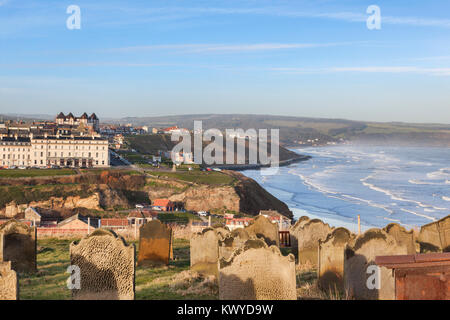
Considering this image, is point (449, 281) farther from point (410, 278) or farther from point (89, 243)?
point (89, 243)

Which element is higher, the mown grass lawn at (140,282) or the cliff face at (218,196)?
the mown grass lawn at (140,282)

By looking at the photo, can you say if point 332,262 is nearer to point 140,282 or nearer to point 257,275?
point 257,275

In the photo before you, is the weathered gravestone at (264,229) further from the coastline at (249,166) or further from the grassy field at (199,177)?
the coastline at (249,166)

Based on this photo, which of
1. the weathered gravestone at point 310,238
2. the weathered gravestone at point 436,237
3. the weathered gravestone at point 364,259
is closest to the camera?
the weathered gravestone at point 364,259

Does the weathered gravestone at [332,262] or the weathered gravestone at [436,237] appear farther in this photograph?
the weathered gravestone at [436,237]

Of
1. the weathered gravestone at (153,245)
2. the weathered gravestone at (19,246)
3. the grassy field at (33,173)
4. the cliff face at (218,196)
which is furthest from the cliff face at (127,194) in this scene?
the weathered gravestone at (19,246)

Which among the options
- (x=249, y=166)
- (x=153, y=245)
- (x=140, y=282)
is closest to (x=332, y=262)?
(x=140, y=282)

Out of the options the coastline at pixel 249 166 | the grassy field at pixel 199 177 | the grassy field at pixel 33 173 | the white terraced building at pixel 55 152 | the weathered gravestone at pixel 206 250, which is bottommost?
the coastline at pixel 249 166
